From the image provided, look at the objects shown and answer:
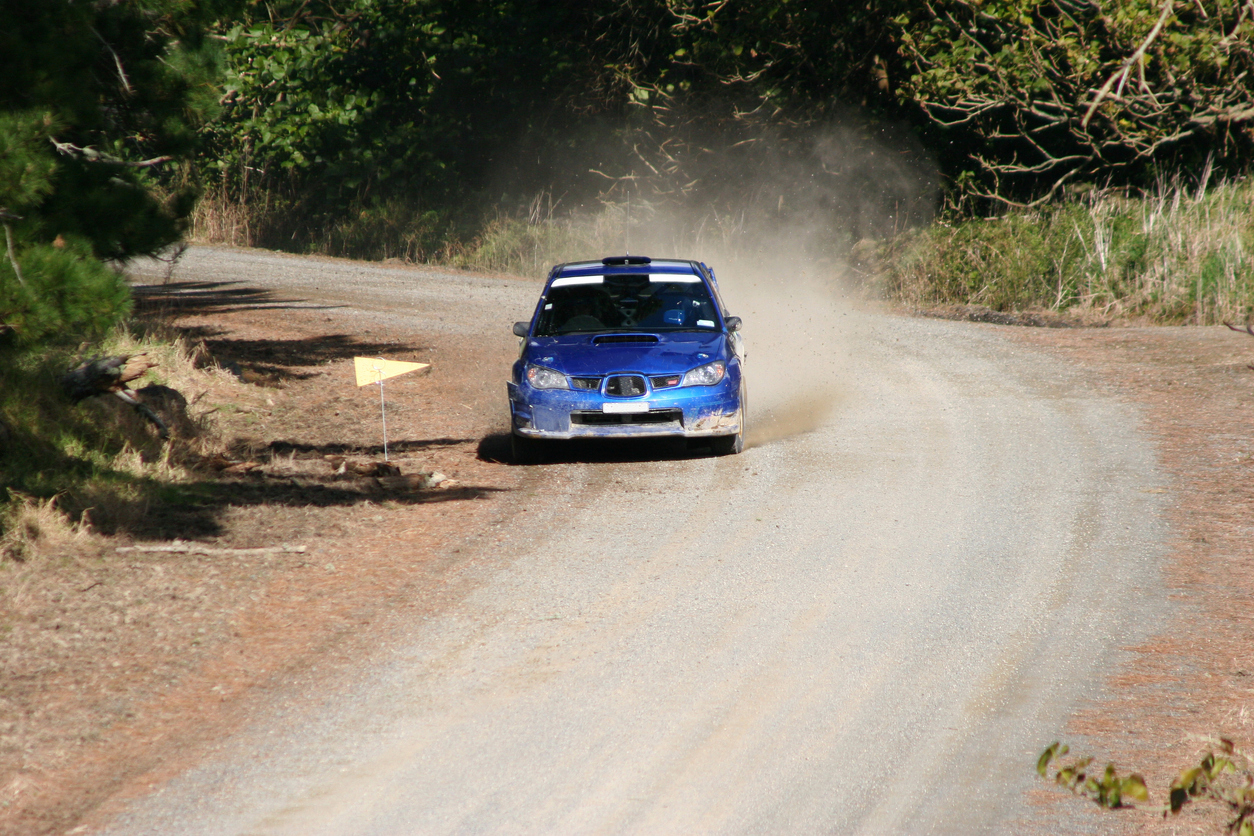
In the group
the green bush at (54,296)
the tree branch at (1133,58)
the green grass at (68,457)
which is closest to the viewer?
the green bush at (54,296)

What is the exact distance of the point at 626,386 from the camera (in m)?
10.5

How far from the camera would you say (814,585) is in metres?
7.43

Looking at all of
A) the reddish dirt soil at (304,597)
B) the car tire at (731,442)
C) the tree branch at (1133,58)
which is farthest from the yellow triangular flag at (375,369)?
the tree branch at (1133,58)

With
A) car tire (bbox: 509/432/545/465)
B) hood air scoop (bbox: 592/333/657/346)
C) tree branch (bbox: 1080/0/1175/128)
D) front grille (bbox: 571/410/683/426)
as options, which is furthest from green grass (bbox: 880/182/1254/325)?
car tire (bbox: 509/432/545/465)

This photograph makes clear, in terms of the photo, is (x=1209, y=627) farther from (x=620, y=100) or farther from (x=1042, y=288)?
(x=620, y=100)

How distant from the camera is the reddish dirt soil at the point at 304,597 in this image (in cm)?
525

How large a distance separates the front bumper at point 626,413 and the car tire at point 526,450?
344 millimetres

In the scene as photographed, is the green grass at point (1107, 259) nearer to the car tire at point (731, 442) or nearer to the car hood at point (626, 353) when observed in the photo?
the car tire at point (731, 442)

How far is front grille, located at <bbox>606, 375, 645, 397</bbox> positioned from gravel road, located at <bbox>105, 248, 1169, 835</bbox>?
0.75m

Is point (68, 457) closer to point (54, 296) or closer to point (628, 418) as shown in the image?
point (54, 296)

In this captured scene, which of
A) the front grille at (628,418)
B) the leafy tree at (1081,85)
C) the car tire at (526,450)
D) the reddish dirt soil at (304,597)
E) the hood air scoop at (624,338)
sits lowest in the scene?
the reddish dirt soil at (304,597)

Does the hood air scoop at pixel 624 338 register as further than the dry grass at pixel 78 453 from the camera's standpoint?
Yes

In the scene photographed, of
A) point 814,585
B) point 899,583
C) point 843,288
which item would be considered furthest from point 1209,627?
point 843,288

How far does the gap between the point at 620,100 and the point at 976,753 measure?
1106 inches
